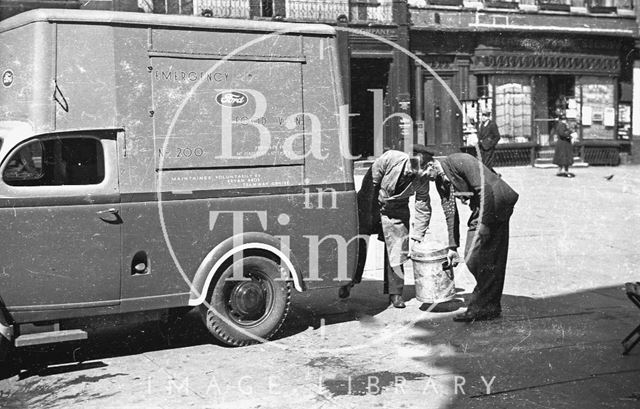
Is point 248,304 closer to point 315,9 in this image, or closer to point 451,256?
point 451,256

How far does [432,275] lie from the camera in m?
7.92

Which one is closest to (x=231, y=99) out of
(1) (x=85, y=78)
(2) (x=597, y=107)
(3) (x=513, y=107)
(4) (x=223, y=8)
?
(1) (x=85, y=78)

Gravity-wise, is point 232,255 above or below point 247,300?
above

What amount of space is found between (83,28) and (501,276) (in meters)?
4.65

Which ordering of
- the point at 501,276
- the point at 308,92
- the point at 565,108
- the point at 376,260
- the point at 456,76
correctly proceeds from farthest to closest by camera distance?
the point at 565,108, the point at 456,76, the point at 376,260, the point at 501,276, the point at 308,92

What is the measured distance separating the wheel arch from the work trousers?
1.84m

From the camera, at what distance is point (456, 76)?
77.2 ft

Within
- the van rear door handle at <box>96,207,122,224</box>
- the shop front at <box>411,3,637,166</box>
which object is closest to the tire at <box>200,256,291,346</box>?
the van rear door handle at <box>96,207,122,224</box>

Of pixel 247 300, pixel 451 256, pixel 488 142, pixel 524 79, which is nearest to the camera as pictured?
pixel 247 300

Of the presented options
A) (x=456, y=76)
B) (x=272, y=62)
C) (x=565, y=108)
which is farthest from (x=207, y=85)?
(x=565, y=108)

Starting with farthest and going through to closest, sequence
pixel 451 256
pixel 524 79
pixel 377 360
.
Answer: pixel 524 79, pixel 451 256, pixel 377 360

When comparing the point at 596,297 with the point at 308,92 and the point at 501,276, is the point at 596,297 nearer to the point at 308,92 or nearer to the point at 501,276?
the point at 501,276

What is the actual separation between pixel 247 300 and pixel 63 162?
2.01m

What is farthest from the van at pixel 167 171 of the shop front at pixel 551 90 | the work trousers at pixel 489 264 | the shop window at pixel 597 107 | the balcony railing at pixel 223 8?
the shop window at pixel 597 107
